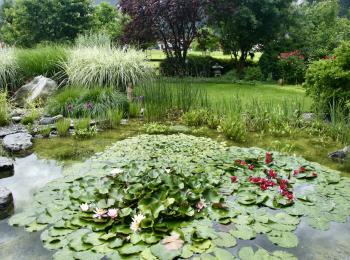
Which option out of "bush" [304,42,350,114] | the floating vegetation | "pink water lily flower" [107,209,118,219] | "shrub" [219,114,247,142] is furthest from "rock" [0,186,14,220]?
"bush" [304,42,350,114]

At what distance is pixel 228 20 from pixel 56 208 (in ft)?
36.3

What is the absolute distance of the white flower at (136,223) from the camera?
2.57 meters

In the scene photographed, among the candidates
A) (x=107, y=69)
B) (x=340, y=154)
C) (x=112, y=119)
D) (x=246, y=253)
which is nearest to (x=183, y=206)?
(x=246, y=253)

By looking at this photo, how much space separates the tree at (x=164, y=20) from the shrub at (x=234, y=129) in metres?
7.10

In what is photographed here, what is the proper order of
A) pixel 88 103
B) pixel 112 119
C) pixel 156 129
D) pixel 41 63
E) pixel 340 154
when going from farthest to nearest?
pixel 41 63 < pixel 88 103 < pixel 112 119 < pixel 156 129 < pixel 340 154

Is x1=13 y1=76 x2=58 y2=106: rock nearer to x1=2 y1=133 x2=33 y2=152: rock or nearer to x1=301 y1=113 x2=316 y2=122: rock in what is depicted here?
x1=2 y1=133 x2=33 y2=152: rock

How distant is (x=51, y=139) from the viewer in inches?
211

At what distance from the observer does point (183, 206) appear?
9.25 feet

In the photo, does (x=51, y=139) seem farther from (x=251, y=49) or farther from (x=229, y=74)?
(x=251, y=49)

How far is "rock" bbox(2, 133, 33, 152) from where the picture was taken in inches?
189

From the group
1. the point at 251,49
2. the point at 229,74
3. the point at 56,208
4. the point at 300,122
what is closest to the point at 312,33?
the point at 251,49

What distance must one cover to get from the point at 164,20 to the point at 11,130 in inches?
301

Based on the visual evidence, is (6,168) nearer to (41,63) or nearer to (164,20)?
(41,63)

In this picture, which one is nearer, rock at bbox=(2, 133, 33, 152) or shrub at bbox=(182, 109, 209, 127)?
rock at bbox=(2, 133, 33, 152)
